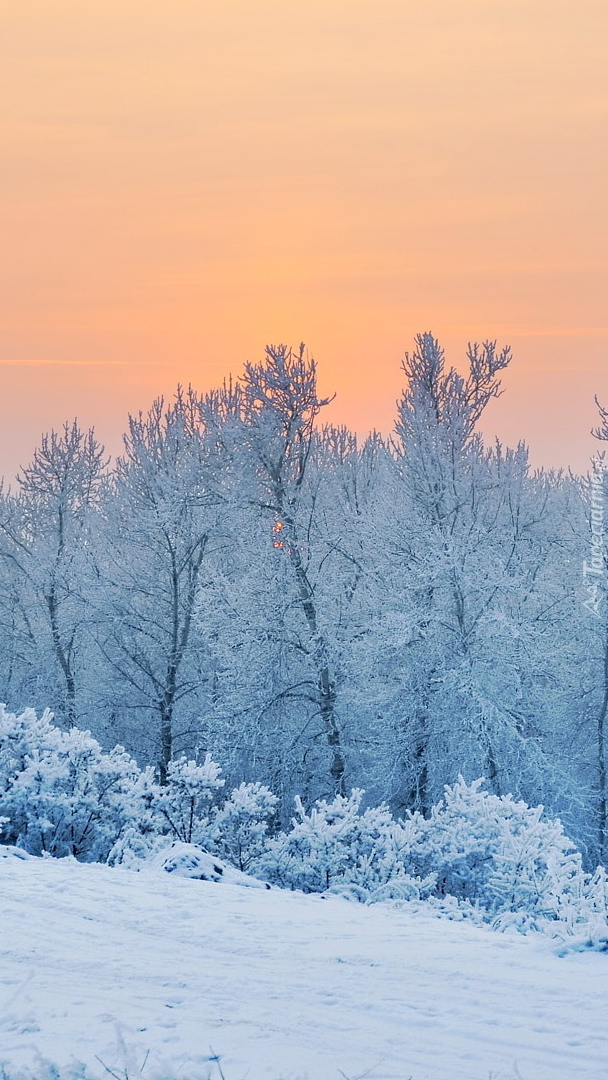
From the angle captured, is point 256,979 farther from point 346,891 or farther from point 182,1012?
point 346,891

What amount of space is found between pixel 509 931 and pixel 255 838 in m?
4.71

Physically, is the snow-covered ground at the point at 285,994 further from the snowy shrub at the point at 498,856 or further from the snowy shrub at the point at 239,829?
the snowy shrub at the point at 239,829

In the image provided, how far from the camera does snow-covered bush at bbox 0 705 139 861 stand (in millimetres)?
12672

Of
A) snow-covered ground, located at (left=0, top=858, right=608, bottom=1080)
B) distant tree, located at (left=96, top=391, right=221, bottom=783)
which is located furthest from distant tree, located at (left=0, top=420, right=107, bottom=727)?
snow-covered ground, located at (left=0, top=858, right=608, bottom=1080)

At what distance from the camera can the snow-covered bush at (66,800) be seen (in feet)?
41.6

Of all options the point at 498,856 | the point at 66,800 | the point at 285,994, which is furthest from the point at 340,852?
the point at 285,994

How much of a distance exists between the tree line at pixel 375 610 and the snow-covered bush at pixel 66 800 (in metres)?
5.40

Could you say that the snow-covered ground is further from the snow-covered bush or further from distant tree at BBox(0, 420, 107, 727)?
distant tree at BBox(0, 420, 107, 727)

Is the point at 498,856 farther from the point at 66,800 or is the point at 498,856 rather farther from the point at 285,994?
the point at 66,800

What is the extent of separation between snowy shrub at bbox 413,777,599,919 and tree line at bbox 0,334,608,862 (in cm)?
580

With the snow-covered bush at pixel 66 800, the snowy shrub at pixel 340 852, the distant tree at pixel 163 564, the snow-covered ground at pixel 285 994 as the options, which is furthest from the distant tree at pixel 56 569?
the snow-covered ground at pixel 285 994

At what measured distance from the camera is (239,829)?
12.8 m

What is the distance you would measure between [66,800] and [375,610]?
9008 millimetres

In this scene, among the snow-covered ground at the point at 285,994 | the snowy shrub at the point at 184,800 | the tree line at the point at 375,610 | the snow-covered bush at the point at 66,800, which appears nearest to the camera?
the snow-covered ground at the point at 285,994
